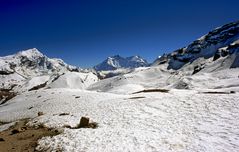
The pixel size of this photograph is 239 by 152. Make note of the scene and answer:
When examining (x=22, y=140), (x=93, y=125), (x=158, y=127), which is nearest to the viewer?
(x=158, y=127)

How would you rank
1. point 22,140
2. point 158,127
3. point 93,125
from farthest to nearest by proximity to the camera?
point 93,125
point 22,140
point 158,127

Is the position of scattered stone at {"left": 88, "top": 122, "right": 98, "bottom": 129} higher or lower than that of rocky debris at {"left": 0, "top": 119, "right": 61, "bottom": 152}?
higher

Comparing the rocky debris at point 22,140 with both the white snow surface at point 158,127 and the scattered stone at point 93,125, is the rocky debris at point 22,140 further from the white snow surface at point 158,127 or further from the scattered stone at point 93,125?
the scattered stone at point 93,125

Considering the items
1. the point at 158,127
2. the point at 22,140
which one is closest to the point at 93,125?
the point at 158,127

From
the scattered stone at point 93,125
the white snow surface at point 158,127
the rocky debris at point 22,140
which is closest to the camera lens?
the white snow surface at point 158,127

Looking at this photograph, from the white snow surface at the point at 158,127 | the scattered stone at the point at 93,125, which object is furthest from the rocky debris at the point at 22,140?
the scattered stone at the point at 93,125

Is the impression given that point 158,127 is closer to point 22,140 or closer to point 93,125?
point 93,125

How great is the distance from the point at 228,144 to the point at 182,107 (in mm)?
9157

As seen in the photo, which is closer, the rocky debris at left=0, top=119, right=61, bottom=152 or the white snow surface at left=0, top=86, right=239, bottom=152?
the white snow surface at left=0, top=86, right=239, bottom=152

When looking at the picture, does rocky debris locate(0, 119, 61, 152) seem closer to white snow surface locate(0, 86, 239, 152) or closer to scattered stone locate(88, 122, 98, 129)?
white snow surface locate(0, 86, 239, 152)

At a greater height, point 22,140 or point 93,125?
point 93,125

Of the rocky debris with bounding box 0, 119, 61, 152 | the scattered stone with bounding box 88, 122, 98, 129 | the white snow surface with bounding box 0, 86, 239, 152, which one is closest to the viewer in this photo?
the white snow surface with bounding box 0, 86, 239, 152

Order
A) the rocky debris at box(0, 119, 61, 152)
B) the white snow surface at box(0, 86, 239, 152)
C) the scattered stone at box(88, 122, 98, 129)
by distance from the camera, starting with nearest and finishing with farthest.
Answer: the white snow surface at box(0, 86, 239, 152)
the rocky debris at box(0, 119, 61, 152)
the scattered stone at box(88, 122, 98, 129)

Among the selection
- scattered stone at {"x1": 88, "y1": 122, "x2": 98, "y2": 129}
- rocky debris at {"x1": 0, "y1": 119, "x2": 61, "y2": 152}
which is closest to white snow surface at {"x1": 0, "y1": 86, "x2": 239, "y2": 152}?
scattered stone at {"x1": 88, "y1": 122, "x2": 98, "y2": 129}
